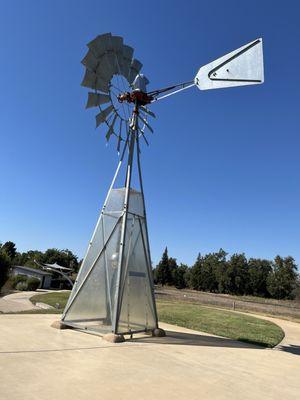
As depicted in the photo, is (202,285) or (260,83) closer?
(260,83)

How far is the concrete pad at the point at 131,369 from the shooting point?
5938 mm

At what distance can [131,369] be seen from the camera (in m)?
7.39

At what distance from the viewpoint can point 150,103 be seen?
13.3 metres

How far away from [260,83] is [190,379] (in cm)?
766

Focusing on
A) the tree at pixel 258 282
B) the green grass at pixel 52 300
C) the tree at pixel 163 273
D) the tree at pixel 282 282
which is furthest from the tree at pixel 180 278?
the green grass at pixel 52 300

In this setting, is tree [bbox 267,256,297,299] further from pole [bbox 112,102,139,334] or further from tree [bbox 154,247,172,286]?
pole [bbox 112,102,139,334]

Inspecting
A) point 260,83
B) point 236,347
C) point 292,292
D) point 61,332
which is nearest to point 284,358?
point 236,347

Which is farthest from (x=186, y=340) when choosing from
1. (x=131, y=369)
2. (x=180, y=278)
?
Result: (x=180, y=278)

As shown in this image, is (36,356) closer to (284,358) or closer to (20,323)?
(20,323)

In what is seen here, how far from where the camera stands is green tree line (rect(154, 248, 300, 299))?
250 feet

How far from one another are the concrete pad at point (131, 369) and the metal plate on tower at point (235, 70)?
7437 millimetres

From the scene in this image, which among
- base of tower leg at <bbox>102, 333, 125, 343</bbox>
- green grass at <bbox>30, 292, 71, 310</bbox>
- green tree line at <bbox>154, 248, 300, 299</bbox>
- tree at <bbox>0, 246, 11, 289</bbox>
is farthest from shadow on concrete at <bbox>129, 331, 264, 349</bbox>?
green tree line at <bbox>154, 248, 300, 299</bbox>

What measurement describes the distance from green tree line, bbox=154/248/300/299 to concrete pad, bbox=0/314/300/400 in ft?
229

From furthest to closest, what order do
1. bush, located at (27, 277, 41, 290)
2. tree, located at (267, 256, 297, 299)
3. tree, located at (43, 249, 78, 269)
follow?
tree, located at (43, 249, 78, 269), tree, located at (267, 256, 297, 299), bush, located at (27, 277, 41, 290)
